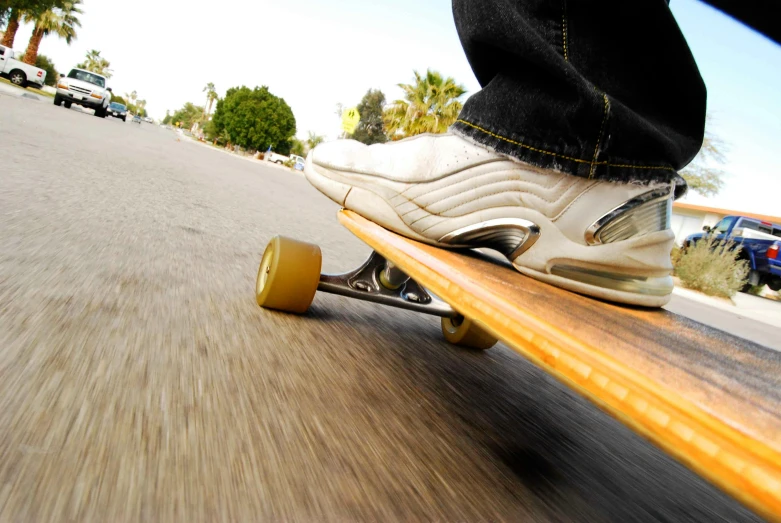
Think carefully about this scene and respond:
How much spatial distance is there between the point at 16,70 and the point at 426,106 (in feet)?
69.0

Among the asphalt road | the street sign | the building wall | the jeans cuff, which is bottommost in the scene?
the asphalt road

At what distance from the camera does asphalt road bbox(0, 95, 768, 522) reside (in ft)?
2.20

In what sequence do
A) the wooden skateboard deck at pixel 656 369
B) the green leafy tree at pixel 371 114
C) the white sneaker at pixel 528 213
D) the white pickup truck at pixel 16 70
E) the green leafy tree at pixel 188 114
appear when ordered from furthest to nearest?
the green leafy tree at pixel 188 114
the green leafy tree at pixel 371 114
the white pickup truck at pixel 16 70
the white sneaker at pixel 528 213
the wooden skateboard deck at pixel 656 369

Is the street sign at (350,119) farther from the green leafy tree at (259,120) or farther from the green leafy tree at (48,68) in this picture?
the green leafy tree at (48,68)

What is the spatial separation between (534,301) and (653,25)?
74 cm

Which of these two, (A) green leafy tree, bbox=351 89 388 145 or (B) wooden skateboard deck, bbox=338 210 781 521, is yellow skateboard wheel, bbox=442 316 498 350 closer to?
(B) wooden skateboard deck, bbox=338 210 781 521

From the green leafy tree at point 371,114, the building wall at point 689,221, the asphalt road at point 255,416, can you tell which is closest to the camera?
the asphalt road at point 255,416

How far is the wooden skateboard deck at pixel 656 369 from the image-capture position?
368 mm

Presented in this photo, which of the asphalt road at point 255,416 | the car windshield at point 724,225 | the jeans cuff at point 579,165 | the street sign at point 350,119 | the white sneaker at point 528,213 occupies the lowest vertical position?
the asphalt road at point 255,416

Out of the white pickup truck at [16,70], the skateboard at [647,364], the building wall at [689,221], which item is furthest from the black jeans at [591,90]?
the building wall at [689,221]

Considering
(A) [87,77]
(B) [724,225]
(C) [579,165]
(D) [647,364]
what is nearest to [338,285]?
(C) [579,165]

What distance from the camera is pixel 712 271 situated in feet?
39.5

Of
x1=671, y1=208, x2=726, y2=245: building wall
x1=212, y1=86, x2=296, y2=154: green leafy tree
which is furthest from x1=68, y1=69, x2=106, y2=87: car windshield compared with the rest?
x1=212, y1=86, x2=296, y2=154: green leafy tree

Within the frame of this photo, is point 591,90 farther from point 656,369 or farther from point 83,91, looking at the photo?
point 83,91
